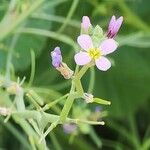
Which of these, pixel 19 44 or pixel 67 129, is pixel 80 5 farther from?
pixel 67 129

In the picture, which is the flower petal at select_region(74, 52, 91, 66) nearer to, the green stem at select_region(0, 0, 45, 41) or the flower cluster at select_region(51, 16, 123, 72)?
the flower cluster at select_region(51, 16, 123, 72)

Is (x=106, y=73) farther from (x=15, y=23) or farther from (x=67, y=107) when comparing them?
(x=67, y=107)

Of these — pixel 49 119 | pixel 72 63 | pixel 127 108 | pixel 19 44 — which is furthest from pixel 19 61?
pixel 49 119

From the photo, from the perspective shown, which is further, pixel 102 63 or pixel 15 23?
pixel 15 23

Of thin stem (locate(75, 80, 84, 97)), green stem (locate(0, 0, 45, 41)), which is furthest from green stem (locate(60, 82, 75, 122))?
green stem (locate(0, 0, 45, 41))

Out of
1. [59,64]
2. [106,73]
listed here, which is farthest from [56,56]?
[106,73]
